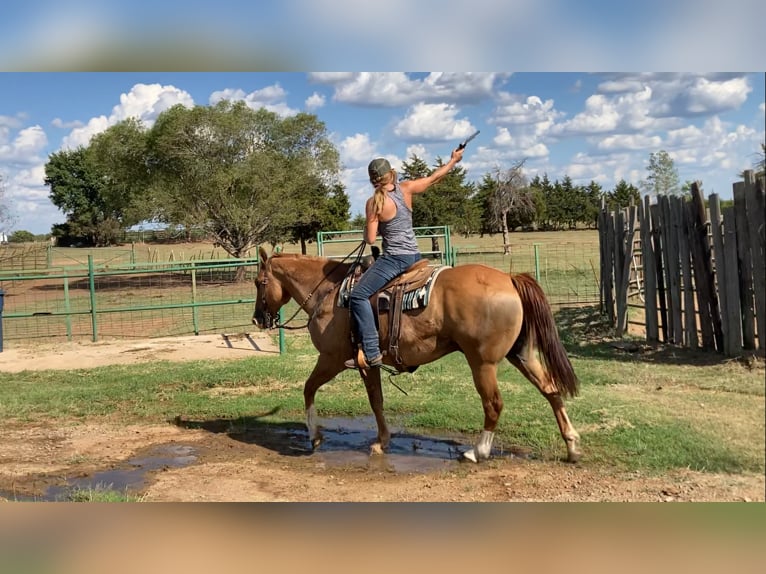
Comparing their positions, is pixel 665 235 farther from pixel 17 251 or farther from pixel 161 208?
pixel 161 208

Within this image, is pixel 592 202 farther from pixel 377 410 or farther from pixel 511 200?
pixel 377 410

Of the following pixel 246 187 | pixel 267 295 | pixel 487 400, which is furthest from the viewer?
pixel 246 187

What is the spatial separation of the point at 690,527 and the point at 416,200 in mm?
5583

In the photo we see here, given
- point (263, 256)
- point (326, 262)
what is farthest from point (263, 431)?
point (326, 262)

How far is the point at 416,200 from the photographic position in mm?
8406

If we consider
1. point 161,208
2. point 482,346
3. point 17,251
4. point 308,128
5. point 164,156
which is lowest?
point 482,346

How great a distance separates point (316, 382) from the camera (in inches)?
226

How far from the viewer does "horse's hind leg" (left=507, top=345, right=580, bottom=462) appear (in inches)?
176

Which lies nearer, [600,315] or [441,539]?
[441,539]

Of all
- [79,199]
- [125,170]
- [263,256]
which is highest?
[125,170]

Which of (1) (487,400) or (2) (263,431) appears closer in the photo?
(1) (487,400)

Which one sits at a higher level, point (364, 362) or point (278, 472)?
point (364, 362)

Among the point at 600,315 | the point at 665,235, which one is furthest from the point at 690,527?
the point at 600,315

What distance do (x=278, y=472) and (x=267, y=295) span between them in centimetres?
181
